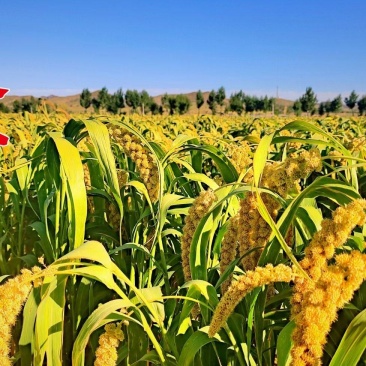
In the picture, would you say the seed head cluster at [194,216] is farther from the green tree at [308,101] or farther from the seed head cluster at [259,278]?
the green tree at [308,101]

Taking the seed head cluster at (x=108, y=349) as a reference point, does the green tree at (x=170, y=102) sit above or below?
above

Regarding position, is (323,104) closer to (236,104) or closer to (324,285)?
(236,104)

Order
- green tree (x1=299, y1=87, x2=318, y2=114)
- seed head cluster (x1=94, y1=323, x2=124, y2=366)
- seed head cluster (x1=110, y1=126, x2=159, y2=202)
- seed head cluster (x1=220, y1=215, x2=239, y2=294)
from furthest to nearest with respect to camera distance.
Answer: green tree (x1=299, y1=87, x2=318, y2=114) → seed head cluster (x1=110, y1=126, x2=159, y2=202) → seed head cluster (x1=220, y1=215, x2=239, y2=294) → seed head cluster (x1=94, y1=323, x2=124, y2=366)

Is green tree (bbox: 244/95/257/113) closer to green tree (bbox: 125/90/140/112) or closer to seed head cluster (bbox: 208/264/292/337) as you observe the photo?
green tree (bbox: 125/90/140/112)

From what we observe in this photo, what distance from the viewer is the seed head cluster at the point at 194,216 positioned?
1116 mm

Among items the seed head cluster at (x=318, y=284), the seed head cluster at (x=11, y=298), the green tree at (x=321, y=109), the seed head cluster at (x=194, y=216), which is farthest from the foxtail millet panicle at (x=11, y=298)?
the green tree at (x=321, y=109)

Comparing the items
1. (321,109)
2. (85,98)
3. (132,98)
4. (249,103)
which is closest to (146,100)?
(132,98)

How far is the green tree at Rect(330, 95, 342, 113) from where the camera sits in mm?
48844

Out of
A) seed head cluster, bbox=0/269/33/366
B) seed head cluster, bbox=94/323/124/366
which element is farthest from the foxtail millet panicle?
seed head cluster, bbox=94/323/124/366

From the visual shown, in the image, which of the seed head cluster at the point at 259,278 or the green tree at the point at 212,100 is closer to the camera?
the seed head cluster at the point at 259,278

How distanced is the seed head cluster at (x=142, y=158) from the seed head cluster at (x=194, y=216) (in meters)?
0.42

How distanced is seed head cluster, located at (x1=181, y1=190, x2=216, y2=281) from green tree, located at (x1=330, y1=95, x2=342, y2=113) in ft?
167

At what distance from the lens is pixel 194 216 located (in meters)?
1.13

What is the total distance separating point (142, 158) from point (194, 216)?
0.48 meters
